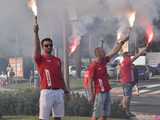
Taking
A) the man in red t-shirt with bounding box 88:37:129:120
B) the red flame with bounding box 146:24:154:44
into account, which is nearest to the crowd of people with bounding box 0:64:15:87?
the red flame with bounding box 146:24:154:44

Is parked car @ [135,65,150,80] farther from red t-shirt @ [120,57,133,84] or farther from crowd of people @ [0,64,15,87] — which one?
red t-shirt @ [120,57,133,84]

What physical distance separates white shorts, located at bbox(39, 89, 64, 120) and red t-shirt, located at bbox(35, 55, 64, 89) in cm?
10

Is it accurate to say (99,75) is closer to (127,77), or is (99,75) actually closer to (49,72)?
(49,72)

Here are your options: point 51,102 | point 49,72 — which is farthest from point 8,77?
point 51,102

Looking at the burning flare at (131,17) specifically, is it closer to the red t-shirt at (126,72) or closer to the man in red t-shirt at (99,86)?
the man in red t-shirt at (99,86)

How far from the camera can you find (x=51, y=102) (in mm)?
9484

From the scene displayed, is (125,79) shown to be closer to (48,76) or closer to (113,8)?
(113,8)

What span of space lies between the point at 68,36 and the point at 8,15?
5609mm

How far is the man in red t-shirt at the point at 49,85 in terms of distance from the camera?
31.2 feet

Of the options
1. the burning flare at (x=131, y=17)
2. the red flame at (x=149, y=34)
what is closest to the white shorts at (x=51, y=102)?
the burning flare at (x=131, y=17)

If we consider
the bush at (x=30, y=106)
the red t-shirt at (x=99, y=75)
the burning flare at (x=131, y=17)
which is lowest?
the bush at (x=30, y=106)

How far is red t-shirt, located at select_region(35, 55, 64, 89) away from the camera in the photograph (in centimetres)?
957

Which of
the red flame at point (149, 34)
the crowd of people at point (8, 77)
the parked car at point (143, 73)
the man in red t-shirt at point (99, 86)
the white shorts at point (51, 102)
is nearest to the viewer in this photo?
the white shorts at point (51, 102)

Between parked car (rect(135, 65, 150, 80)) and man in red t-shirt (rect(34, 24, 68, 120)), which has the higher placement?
parked car (rect(135, 65, 150, 80))
